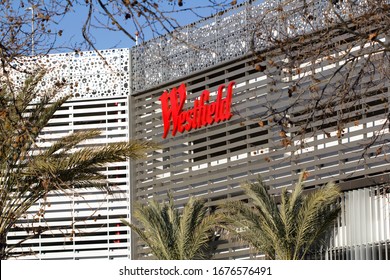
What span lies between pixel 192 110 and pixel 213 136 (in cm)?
85

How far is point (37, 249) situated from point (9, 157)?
16.5m

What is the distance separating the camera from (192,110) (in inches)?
1094

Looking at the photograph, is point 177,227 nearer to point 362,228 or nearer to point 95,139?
point 362,228

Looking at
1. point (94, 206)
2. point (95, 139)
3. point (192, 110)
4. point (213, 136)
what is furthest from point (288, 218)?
point (95, 139)

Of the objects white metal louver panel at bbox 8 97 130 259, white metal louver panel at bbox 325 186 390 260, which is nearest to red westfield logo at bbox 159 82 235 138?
white metal louver panel at bbox 8 97 130 259

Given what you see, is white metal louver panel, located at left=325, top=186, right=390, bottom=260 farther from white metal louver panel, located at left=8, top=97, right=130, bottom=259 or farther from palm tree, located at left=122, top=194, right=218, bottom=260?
white metal louver panel, located at left=8, top=97, right=130, bottom=259

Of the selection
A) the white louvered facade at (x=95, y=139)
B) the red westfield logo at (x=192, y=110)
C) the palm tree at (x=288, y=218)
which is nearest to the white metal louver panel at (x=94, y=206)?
the white louvered facade at (x=95, y=139)

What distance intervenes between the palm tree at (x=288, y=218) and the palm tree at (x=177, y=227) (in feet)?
5.84

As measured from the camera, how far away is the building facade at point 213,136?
22.5 m

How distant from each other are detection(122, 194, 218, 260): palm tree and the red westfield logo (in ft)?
7.89

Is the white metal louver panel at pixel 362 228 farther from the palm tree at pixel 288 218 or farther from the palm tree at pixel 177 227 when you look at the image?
the palm tree at pixel 177 227
